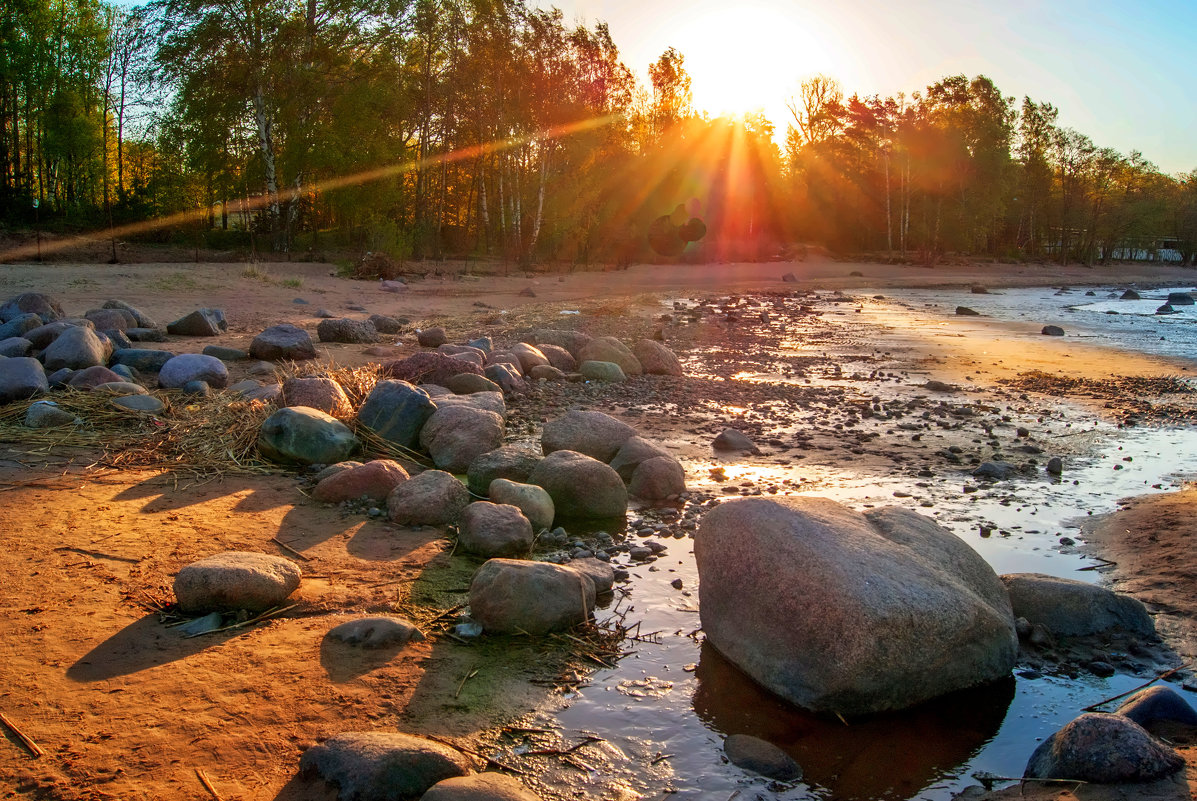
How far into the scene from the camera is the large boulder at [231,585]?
3738 millimetres

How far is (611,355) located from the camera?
34.3 feet

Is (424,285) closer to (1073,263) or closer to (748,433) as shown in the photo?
(748,433)

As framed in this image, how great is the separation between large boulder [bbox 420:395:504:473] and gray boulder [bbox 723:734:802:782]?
3.47m

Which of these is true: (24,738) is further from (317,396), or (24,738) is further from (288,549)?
(317,396)

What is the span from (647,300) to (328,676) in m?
19.8

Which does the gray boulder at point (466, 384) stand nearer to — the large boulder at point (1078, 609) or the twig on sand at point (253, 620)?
the twig on sand at point (253, 620)

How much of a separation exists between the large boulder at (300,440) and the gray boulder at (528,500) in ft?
4.86

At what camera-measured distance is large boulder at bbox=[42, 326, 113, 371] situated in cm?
762

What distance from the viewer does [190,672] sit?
3.31 m

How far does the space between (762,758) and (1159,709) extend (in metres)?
1.51

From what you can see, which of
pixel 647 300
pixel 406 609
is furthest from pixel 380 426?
pixel 647 300

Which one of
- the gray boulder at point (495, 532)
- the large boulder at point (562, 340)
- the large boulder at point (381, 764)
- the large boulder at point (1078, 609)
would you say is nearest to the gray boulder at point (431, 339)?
the large boulder at point (562, 340)

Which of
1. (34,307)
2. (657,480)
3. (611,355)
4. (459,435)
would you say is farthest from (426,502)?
(34,307)

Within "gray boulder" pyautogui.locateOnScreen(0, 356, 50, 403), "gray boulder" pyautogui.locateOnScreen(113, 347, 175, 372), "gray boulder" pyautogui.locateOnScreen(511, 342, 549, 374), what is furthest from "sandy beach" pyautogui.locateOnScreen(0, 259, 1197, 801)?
"gray boulder" pyautogui.locateOnScreen(0, 356, 50, 403)
